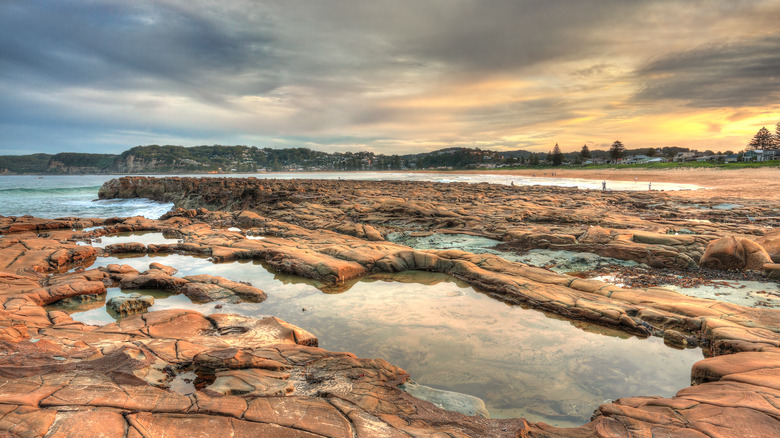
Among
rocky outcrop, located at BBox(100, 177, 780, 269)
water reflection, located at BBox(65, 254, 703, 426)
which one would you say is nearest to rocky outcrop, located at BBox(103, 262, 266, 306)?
water reflection, located at BBox(65, 254, 703, 426)

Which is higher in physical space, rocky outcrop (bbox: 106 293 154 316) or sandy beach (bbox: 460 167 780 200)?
sandy beach (bbox: 460 167 780 200)

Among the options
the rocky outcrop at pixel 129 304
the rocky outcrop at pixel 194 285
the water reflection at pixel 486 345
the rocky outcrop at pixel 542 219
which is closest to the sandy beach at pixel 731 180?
the rocky outcrop at pixel 542 219

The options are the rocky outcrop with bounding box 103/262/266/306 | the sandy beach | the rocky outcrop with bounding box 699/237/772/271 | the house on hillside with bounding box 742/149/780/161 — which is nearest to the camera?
the rocky outcrop with bounding box 103/262/266/306

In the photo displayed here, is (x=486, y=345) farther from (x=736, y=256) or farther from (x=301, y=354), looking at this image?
(x=736, y=256)

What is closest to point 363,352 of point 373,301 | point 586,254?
point 373,301

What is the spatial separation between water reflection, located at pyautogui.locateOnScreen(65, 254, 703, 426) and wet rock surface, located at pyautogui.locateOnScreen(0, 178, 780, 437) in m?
0.48

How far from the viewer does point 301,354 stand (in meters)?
5.48

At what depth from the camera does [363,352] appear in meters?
6.42

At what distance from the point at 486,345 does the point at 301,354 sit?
373 centimetres

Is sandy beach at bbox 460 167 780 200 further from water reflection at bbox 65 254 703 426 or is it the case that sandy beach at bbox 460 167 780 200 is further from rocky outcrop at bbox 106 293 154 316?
rocky outcrop at bbox 106 293 154 316

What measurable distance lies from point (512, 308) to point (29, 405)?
865cm

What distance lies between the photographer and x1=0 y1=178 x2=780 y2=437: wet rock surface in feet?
11.0

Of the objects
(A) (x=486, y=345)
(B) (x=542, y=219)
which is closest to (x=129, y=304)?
(A) (x=486, y=345)

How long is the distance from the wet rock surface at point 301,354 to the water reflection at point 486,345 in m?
0.48
